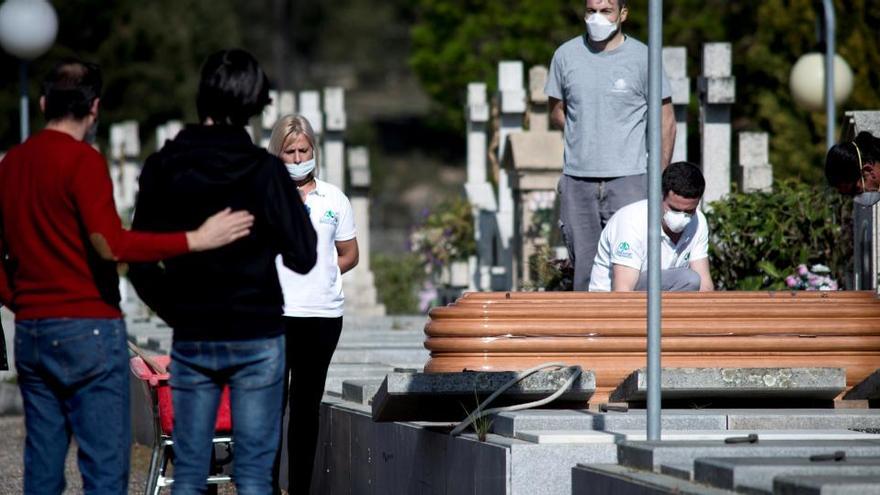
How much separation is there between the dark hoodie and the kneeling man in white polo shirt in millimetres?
3154

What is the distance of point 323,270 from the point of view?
802cm

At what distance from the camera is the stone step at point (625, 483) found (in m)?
5.66

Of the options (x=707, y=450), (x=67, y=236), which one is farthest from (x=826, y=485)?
(x=67, y=236)

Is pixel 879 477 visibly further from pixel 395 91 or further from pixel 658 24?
pixel 395 91

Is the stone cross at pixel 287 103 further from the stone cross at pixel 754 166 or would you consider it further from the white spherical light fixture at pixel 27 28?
the stone cross at pixel 754 166

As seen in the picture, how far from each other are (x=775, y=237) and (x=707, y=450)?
216 inches

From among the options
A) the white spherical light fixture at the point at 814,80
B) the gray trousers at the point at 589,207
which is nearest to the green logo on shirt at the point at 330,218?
the gray trousers at the point at 589,207

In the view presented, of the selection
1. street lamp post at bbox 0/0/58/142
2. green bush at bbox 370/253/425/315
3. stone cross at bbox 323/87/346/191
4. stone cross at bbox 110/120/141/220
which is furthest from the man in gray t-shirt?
stone cross at bbox 110/120/141/220

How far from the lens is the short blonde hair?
8.07 m

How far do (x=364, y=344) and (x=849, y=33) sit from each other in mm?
17899

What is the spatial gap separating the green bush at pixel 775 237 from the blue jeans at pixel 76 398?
631cm

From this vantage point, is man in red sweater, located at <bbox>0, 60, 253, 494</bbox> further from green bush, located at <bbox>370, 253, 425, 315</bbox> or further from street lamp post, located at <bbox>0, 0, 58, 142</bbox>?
green bush, located at <bbox>370, 253, 425, 315</bbox>

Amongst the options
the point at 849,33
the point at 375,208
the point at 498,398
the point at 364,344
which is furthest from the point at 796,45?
the point at 375,208

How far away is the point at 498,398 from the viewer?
24.8ft
